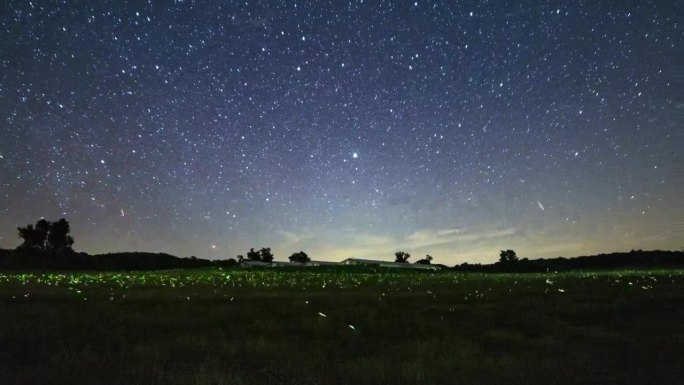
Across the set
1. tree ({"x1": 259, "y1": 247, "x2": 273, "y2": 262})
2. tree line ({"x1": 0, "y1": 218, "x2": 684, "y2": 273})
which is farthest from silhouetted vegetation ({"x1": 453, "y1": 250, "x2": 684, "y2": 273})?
tree ({"x1": 259, "y1": 247, "x2": 273, "y2": 262})

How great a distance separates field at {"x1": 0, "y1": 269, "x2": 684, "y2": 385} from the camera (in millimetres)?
8531

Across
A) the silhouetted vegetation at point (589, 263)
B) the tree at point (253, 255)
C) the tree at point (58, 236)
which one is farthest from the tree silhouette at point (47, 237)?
the silhouetted vegetation at point (589, 263)

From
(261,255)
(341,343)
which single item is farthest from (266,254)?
(341,343)

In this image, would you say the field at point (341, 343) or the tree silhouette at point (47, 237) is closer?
the field at point (341, 343)

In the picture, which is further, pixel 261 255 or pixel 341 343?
pixel 261 255

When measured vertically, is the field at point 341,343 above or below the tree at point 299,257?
below

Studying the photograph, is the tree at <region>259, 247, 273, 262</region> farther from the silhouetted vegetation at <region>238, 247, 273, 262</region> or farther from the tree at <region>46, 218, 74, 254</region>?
the tree at <region>46, 218, 74, 254</region>

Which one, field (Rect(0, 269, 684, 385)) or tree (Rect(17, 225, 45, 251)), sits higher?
tree (Rect(17, 225, 45, 251))

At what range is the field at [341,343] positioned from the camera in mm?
8531

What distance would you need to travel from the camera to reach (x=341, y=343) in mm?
11422

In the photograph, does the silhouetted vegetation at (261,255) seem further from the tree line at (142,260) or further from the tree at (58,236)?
the tree at (58,236)

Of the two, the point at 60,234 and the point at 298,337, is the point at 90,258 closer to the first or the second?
the point at 60,234

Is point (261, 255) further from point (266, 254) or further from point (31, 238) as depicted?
point (31, 238)

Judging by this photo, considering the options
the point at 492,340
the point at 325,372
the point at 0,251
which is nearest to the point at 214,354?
the point at 325,372
